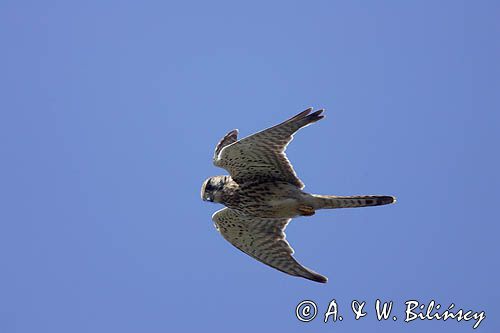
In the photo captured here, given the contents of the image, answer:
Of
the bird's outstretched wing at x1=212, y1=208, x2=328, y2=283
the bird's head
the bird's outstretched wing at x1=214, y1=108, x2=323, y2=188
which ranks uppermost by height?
the bird's outstretched wing at x1=214, y1=108, x2=323, y2=188

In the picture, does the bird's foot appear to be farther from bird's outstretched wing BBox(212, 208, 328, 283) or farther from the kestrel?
bird's outstretched wing BBox(212, 208, 328, 283)

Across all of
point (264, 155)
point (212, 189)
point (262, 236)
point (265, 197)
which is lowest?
point (262, 236)

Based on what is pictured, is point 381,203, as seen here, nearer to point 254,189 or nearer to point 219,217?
point 254,189

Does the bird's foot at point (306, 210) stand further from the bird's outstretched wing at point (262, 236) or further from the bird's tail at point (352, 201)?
the bird's outstretched wing at point (262, 236)

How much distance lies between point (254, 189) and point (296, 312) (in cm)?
195

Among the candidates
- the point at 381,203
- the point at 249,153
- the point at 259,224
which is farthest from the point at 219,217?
the point at 381,203

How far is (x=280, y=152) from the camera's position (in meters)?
8.28

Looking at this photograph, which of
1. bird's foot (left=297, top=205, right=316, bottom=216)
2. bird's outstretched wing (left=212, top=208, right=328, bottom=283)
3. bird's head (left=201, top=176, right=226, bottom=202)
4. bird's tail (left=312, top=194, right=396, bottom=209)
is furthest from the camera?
bird's outstretched wing (left=212, top=208, right=328, bottom=283)

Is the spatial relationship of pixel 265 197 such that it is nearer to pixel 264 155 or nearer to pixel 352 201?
pixel 264 155

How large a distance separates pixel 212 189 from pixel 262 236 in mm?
1085

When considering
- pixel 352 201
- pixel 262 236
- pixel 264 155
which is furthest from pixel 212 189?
pixel 352 201

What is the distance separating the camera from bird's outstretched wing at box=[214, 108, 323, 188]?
7.94 meters

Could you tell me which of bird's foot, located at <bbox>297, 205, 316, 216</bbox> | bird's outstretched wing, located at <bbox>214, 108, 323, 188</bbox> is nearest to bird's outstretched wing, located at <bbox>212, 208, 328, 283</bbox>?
bird's foot, located at <bbox>297, 205, 316, 216</bbox>

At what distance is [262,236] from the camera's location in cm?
923
